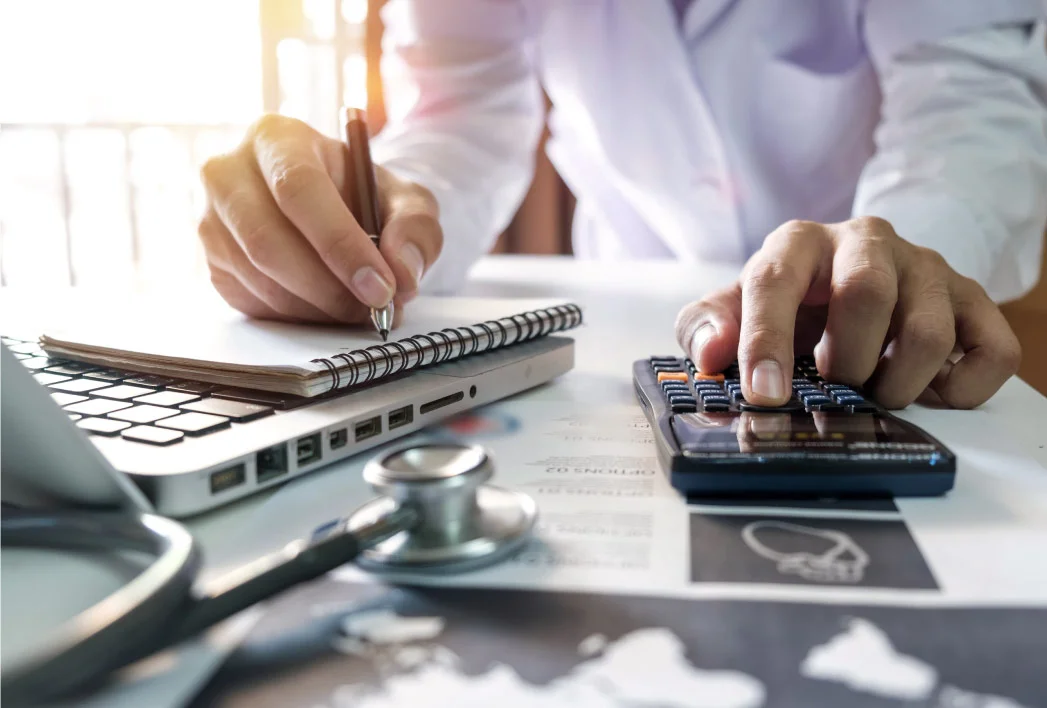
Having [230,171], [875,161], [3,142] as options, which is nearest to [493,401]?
[230,171]

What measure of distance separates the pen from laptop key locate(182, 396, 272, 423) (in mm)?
170

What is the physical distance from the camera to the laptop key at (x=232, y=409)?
341 millimetres

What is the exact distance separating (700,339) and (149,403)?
28cm

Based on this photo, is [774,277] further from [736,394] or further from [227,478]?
[227,478]

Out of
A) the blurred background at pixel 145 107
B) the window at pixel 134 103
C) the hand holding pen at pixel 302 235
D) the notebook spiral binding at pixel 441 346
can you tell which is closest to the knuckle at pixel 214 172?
the hand holding pen at pixel 302 235

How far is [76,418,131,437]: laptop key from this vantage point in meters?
0.33

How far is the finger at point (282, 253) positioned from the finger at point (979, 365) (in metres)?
0.32

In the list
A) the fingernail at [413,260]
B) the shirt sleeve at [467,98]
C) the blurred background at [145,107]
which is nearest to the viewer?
the fingernail at [413,260]

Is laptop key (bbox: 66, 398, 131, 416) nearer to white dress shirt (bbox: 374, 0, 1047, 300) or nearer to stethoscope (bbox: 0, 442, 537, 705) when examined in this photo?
stethoscope (bbox: 0, 442, 537, 705)

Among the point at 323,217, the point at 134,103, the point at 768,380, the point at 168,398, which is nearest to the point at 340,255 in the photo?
the point at 323,217

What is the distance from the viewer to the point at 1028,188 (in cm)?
76

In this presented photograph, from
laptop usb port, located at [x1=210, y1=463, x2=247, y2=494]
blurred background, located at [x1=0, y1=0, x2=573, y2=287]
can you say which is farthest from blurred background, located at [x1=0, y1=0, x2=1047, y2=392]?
laptop usb port, located at [x1=210, y1=463, x2=247, y2=494]

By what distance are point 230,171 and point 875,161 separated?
0.58 m

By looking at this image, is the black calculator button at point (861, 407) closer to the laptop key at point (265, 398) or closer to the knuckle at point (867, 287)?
the knuckle at point (867, 287)
